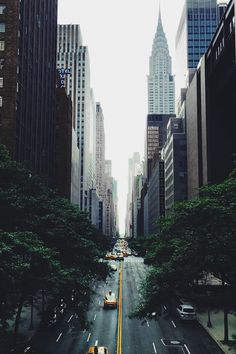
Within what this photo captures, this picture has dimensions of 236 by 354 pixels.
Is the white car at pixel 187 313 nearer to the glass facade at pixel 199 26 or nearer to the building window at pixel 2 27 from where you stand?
the building window at pixel 2 27

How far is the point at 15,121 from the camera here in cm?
6844

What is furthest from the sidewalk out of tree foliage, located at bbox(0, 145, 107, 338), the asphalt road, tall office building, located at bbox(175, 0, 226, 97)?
tall office building, located at bbox(175, 0, 226, 97)

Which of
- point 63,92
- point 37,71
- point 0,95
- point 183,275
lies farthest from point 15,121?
point 63,92

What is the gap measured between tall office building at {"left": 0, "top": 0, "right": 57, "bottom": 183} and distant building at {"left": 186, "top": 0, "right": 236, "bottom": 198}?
108 ft

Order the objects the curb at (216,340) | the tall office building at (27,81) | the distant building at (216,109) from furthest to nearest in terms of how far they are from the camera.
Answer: the distant building at (216,109), the tall office building at (27,81), the curb at (216,340)

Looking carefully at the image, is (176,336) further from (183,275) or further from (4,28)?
(4,28)

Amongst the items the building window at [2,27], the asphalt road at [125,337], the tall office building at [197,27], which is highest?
the tall office building at [197,27]

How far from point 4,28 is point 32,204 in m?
46.1

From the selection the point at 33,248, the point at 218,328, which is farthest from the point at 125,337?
the point at 33,248

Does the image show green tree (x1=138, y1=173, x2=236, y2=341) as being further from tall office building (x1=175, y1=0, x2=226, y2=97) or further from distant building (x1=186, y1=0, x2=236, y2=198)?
tall office building (x1=175, y1=0, x2=226, y2=97)

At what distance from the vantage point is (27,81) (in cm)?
7681

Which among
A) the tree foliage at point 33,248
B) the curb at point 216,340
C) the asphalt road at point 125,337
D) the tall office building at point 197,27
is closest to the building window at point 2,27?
the tree foliage at point 33,248

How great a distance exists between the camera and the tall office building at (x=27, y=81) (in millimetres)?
68250

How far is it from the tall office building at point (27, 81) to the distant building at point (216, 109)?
108ft
